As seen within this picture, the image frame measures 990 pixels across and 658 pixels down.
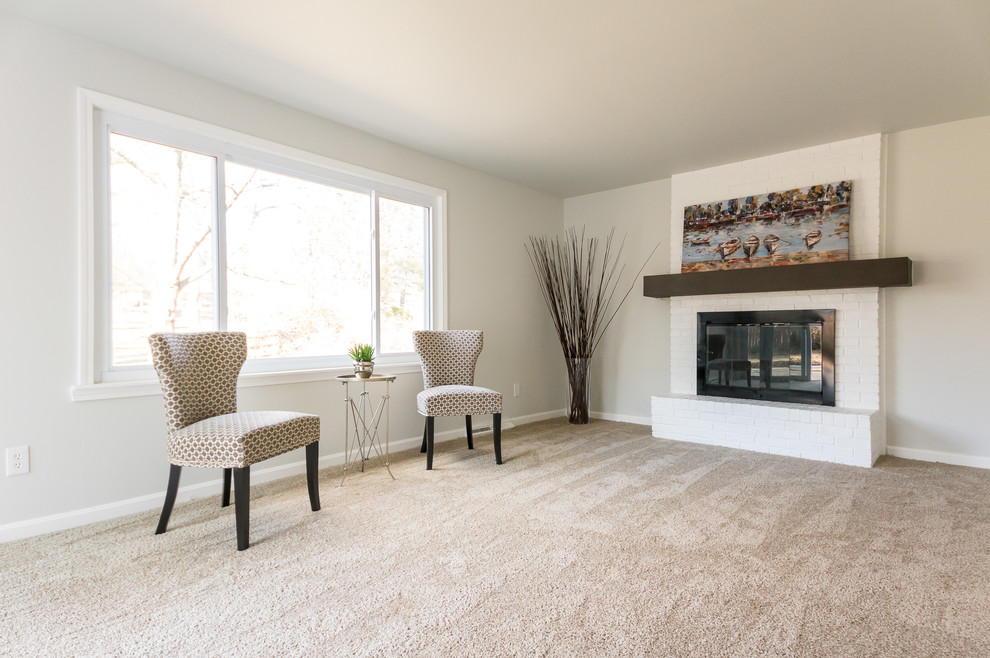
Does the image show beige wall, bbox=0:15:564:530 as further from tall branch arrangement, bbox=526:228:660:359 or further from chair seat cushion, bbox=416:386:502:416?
tall branch arrangement, bbox=526:228:660:359

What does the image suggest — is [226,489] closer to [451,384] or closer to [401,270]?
[451,384]

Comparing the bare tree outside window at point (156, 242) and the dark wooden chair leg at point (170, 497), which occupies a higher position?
the bare tree outside window at point (156, 242)

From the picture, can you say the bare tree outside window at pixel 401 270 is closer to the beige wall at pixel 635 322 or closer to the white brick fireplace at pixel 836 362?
the beige wall at pixel 635 322

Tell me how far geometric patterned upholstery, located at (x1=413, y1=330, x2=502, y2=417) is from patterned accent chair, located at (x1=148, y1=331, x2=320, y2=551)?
3.38ft

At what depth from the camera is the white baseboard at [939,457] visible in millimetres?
3549

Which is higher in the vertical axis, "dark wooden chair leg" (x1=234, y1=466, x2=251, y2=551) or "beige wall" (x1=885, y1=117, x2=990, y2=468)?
"beige wall" (x1=885, y1=117, x2=990, y2=468)

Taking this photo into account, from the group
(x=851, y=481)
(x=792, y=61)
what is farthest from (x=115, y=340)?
(x=851, y=481)

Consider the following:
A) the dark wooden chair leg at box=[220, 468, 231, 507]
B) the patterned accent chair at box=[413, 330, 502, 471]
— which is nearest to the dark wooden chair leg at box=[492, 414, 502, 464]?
the patterned accent chair at box=[413, 330, 502, 471]

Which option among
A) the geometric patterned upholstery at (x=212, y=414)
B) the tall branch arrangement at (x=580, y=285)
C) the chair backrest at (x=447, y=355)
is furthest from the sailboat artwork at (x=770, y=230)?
the geometric patterned upholstery at (x=212, y=414)

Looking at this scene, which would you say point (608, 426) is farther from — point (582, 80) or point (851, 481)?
point (582, 80)

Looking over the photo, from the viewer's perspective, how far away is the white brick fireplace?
3693 mm

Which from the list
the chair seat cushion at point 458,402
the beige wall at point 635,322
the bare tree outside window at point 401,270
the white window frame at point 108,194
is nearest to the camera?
the white window frame at point 108,194

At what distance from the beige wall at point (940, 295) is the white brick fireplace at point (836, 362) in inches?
5.3

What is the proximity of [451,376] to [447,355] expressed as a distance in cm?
17
